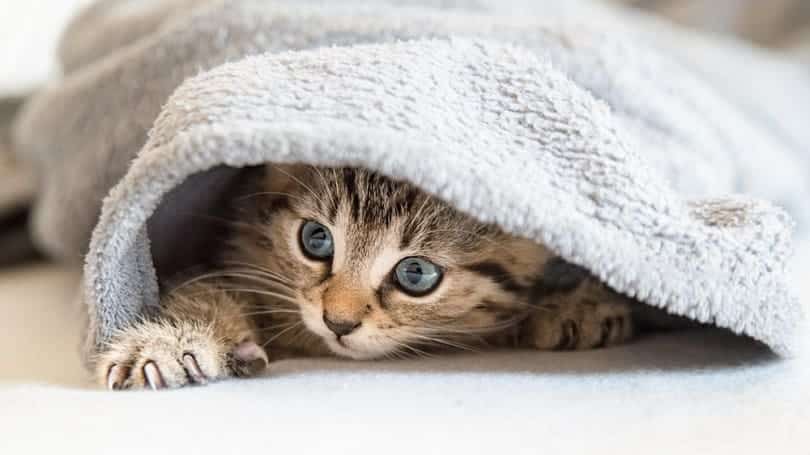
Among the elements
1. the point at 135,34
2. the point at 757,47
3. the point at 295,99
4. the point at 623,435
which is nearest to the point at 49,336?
the point at 135,34

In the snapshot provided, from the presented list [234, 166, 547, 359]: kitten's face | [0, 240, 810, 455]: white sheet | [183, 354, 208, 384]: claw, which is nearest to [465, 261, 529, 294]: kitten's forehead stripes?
[234, 166, 547, 359]: kitten's face

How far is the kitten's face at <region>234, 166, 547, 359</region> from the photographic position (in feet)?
3.32

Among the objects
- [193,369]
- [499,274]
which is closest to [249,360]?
[193,369]

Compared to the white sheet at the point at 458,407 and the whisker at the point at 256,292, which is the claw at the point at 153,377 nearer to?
the white sheet at the point at 458,407

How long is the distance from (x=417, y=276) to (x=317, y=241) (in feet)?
0.44

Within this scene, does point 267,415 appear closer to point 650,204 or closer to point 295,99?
point 295,99

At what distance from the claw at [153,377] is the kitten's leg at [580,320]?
44cm

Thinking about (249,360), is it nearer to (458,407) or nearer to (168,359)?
(168,359)

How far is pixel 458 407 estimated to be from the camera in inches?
33.2

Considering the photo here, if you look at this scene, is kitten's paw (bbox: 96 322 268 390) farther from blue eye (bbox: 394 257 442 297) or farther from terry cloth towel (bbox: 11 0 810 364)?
blue eye (bbox: 394 257 442 297)

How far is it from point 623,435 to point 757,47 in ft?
5.68

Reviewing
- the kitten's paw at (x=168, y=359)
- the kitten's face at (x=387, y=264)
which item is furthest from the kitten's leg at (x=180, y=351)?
the kitten's face at (x=387, y=264)

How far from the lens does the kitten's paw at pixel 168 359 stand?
901 millimetres

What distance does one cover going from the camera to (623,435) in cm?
78
